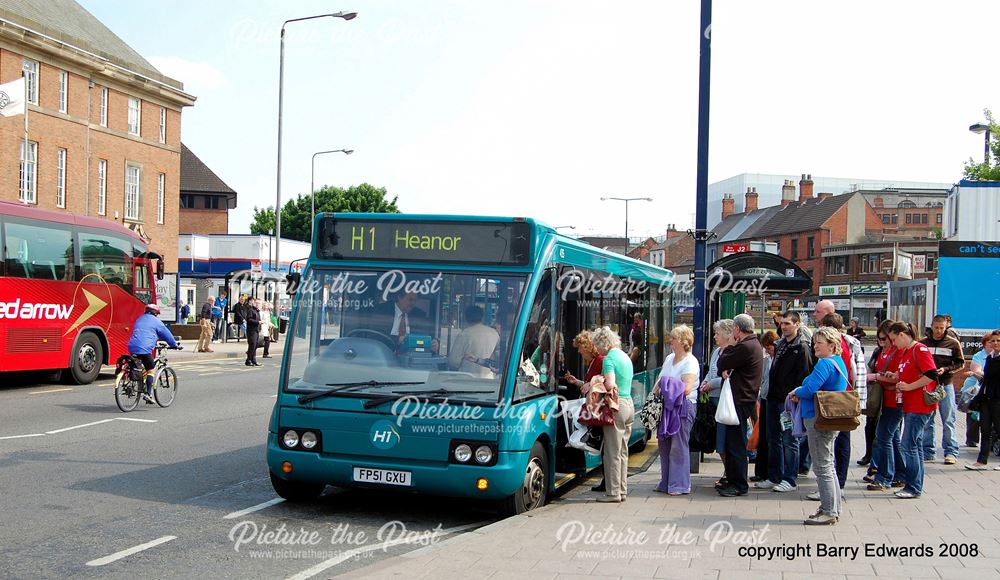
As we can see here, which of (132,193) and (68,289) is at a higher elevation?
(132,193)

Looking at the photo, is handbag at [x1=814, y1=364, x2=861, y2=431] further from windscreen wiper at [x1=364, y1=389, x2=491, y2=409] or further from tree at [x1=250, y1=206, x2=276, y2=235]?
tree at [x1=250, y1=206, x2=276, y2=235]

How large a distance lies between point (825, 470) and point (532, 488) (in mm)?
2381

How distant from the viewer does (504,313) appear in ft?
25.6

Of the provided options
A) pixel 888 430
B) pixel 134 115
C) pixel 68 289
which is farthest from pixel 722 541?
pixel 134 115

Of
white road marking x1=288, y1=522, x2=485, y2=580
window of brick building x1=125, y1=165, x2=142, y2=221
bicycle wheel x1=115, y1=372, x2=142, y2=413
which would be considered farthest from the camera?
window of brick building x1=125, y1=165, x2=142, y2=221

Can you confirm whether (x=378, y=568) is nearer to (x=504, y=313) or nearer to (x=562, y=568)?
(x=562, y=568)

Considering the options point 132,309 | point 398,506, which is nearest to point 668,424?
point 398,506

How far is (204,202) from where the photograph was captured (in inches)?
3162

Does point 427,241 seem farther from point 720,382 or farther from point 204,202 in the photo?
point 204,202

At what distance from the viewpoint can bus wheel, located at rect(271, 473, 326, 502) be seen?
26.8ft

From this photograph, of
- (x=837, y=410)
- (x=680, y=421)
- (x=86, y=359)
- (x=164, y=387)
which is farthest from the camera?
(x=86, y=359)

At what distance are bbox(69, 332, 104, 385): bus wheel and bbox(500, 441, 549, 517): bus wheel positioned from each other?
1389cm

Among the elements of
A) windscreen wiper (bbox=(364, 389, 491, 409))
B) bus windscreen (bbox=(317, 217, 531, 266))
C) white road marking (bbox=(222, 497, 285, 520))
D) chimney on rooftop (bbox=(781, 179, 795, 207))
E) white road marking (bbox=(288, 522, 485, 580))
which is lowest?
white road marking (bbox=(222, 497, 285, 520))

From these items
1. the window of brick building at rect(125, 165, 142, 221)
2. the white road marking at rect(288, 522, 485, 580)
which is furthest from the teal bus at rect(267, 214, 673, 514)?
the window of brick building at rect(125, 165, 142, 221)
